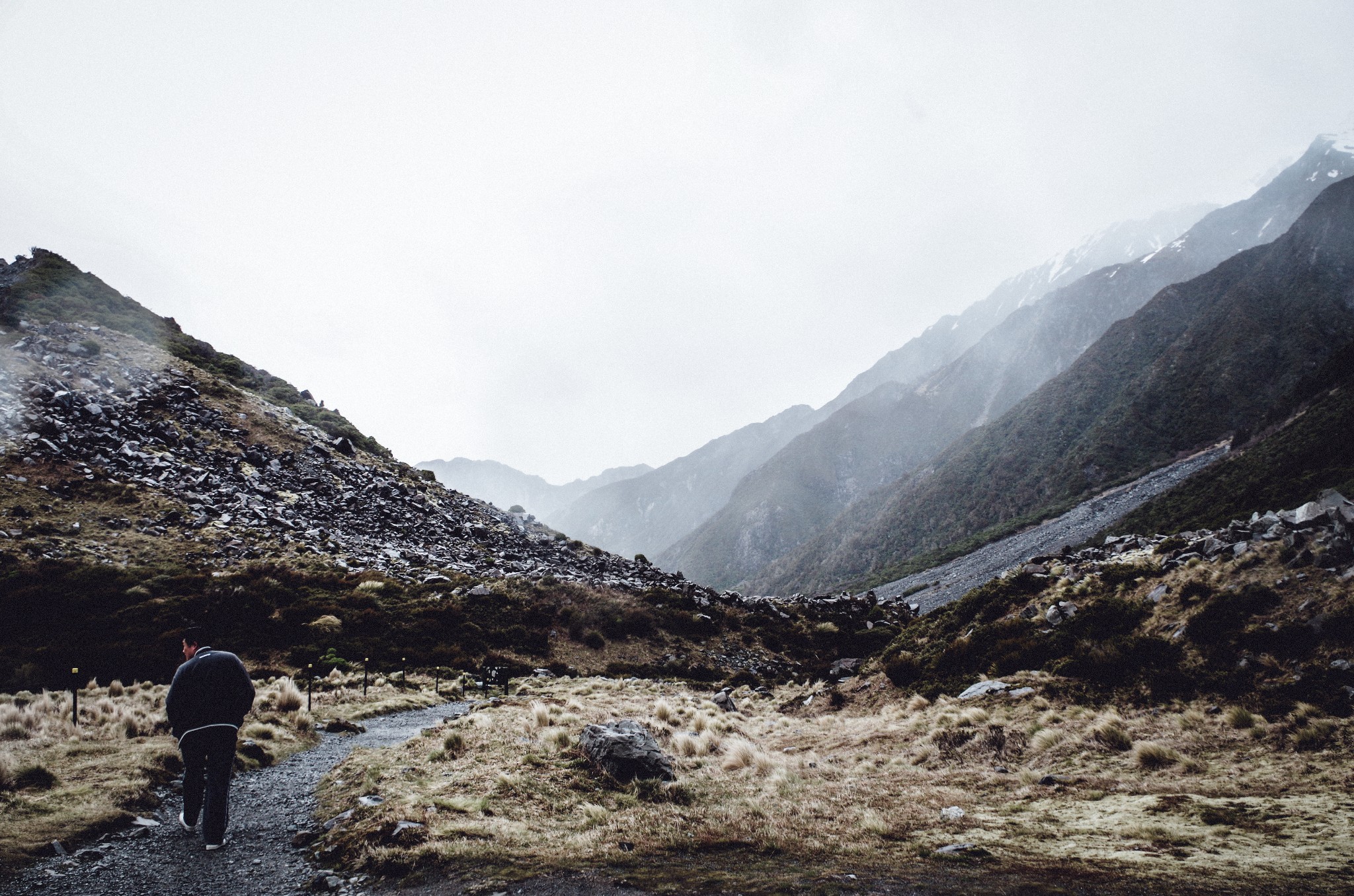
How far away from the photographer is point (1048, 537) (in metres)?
73.7

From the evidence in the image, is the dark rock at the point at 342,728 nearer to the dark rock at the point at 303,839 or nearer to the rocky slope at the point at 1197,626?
the dark rock at the point at 303,839

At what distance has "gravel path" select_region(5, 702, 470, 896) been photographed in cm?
555

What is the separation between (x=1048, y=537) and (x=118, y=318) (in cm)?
10424

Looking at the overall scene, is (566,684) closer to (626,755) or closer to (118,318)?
(626,755)

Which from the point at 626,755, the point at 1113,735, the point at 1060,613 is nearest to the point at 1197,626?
the point at 1113,735

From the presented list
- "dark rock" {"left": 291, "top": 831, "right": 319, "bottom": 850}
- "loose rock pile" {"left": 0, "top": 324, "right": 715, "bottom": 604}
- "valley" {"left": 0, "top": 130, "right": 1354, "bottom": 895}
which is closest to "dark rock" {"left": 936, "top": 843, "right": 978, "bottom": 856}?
"valley" {"left": 0, "top": 130, "right": 1354, "bottom": 895}

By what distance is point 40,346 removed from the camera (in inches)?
1486

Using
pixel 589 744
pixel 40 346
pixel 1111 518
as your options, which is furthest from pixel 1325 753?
pixel 1111 518

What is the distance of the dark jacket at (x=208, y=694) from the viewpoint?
22.7 ft

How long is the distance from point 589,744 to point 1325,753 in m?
11.5

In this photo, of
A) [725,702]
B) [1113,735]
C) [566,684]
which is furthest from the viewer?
[566,684]

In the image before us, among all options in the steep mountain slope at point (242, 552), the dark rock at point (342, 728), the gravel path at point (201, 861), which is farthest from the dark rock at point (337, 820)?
the steep mountain slope at point (242, 552)

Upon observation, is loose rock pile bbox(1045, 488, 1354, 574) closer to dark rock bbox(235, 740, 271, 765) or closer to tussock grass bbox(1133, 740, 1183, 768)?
tussock grass bbox(1133, 740, 1183, 768)

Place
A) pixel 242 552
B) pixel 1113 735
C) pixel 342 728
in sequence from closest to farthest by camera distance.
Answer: pixel 1113 735 < pixel 342 728 < pixel 242 552
